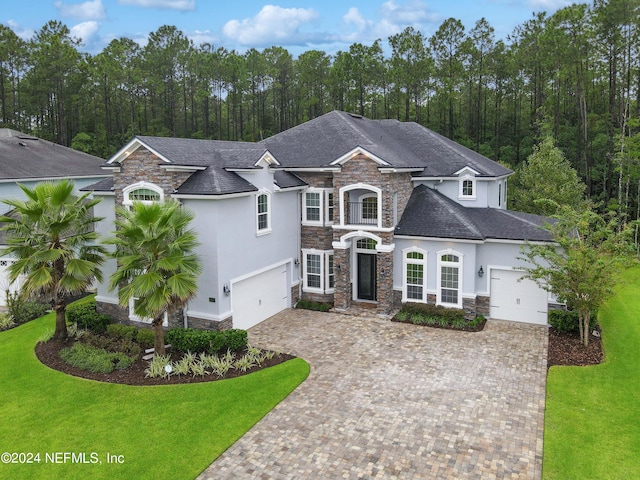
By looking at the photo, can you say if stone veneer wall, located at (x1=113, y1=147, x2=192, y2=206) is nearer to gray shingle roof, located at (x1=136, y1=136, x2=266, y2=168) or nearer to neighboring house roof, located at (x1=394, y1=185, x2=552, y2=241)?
gray shingle roof, located at (x1=136, y1=136, x2=266, y2=168)

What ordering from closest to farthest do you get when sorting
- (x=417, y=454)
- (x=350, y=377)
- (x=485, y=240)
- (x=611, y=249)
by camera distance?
(x=417, y=454), (x=350, y=377), (x=611, y=249), (x=485, y=240)

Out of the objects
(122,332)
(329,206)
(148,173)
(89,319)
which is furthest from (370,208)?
(89,319)

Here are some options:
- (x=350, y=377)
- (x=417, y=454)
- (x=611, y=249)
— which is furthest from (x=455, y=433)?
(x=611, y=249)

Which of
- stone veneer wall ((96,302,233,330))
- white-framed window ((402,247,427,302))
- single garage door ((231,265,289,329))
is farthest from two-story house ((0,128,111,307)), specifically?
white-framed window ((402,247,427,302))

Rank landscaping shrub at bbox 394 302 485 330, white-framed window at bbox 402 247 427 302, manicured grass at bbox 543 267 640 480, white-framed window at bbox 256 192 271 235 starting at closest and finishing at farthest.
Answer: manicured grass at bbox 543 267 640 480
landscaping shrub at bbox 394 302 485 330
white-framed window at bbox 256 192 271 235
white-framed window at bbox 402 247 427 302

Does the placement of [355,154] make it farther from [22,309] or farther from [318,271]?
[22,309]

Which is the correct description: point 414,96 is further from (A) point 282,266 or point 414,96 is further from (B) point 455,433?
(B) point 455,433
